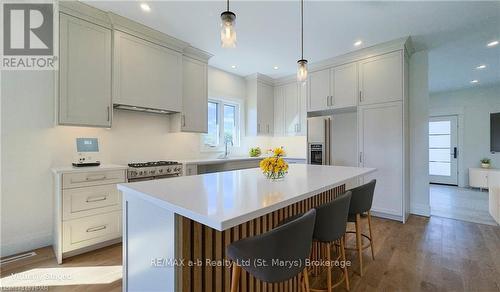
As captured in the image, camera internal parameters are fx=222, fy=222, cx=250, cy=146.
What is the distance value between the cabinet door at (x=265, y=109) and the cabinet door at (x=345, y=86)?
161 centimetres

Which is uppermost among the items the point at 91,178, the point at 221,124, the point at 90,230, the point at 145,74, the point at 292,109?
the point at 145,74

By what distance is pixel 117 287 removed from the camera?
1.82 meters

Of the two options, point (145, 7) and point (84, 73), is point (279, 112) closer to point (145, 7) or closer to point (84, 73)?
point (145, 7)

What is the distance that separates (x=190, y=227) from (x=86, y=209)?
188 centimetres

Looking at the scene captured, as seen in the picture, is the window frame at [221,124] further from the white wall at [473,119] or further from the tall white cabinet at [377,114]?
the white wall at [473,119]

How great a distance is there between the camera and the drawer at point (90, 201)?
7.30 ft

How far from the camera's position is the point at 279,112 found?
5246 millimetres

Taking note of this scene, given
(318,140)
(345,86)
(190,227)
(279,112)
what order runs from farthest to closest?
1. (279,112)
2. (318,140)
3. (345,86)
4. (190,227)

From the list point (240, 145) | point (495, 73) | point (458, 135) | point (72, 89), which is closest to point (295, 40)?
point (240, 145)

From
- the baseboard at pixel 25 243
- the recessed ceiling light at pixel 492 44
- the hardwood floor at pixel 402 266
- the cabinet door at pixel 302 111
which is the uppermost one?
the recessed ceiling light at pixel 492 44

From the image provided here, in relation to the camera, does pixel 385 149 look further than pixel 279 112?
No

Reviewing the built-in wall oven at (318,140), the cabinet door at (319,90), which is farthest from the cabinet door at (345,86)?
the built-in wall oven at (318,140)

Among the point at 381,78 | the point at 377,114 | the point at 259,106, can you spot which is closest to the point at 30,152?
the point at 259,106

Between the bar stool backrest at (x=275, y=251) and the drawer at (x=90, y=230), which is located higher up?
the bar stool backrest at (x=275, y=251)
